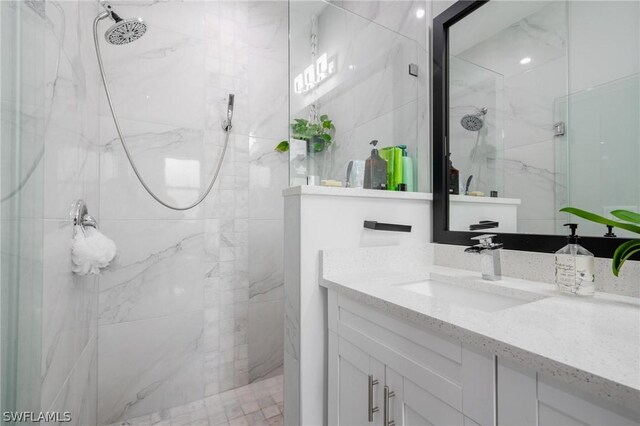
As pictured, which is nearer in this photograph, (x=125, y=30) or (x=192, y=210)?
(x=125, y=30)

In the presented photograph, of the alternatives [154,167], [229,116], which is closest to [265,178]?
[229,116]

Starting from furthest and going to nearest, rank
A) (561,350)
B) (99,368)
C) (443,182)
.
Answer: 1. (99,368)
2. (443,182)
3. (561,350)

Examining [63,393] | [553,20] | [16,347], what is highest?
[553,20]

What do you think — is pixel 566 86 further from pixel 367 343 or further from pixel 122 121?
pixel 122 121

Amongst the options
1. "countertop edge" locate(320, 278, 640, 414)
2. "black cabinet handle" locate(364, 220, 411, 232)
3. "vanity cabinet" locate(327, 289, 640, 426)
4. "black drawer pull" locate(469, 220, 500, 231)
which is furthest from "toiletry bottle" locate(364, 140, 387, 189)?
"countertop edge" locate(320, 278, 640, 414)

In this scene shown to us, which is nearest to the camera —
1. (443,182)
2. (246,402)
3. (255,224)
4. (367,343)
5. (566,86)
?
(367,343)

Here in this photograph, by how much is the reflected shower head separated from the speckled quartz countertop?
63 centimetres

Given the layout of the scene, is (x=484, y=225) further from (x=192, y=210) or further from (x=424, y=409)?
(x=192, y=210)

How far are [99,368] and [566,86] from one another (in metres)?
2.27

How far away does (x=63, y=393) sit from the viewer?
91cm

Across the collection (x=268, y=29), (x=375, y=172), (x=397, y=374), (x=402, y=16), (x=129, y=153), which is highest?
(x=268, y=29)

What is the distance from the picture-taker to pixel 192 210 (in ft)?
5.43

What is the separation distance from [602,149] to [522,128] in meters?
0.25

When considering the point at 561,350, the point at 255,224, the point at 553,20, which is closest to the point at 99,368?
the point at 255,224
